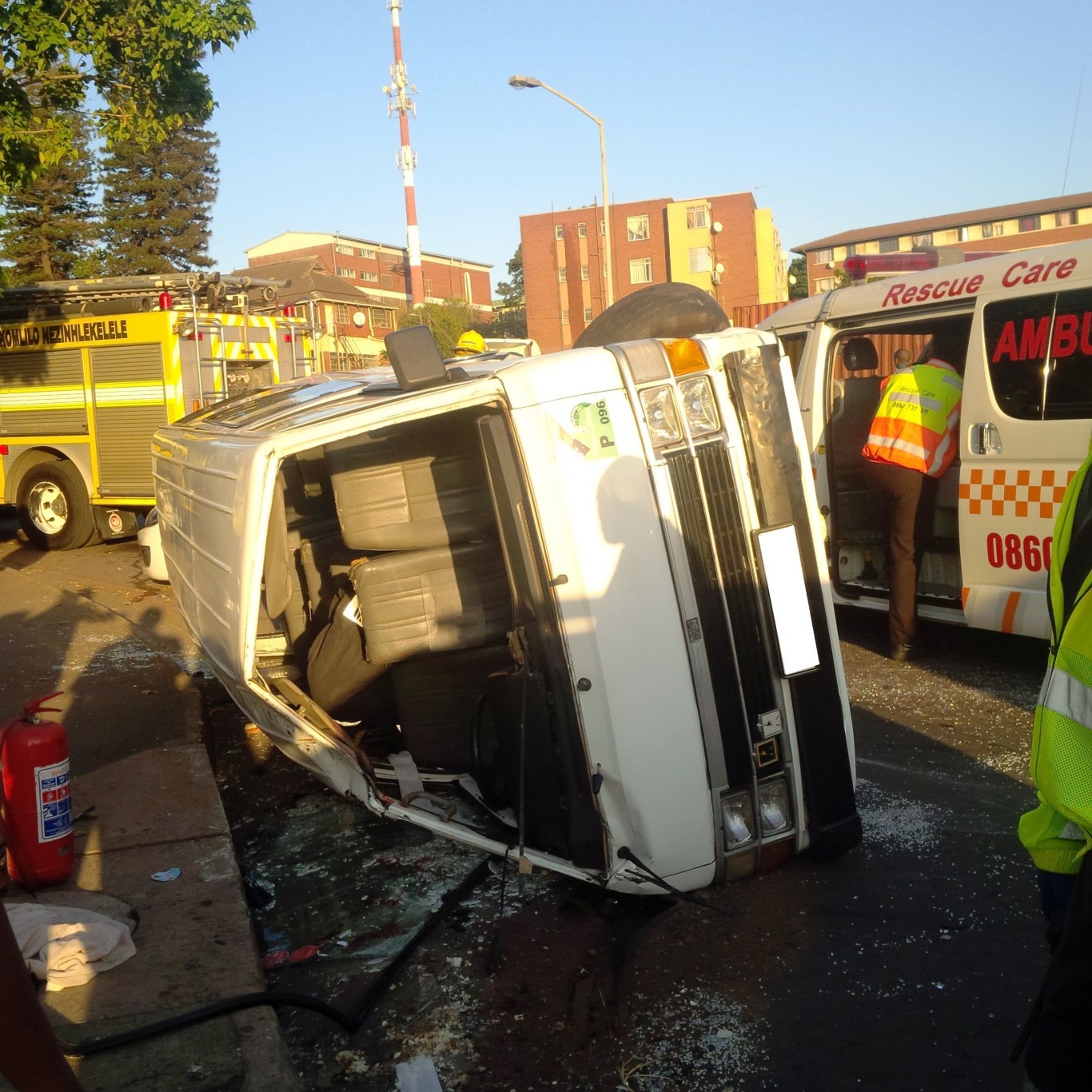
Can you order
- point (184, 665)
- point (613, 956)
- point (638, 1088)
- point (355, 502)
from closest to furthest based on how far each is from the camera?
point (638, 1088) → point (613, 956) → point (355, 502) → point (184, 665)

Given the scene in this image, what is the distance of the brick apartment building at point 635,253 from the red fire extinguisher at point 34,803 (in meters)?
53.7

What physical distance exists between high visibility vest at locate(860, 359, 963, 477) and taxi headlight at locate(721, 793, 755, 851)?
138 inches

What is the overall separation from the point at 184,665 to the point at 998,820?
516 cm

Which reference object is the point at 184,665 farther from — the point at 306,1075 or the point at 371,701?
the point at 306,1075

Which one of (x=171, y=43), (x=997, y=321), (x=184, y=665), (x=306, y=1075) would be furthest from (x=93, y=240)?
(x=306, y=1075)

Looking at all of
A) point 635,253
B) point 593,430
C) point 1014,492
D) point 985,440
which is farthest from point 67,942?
point 635,253

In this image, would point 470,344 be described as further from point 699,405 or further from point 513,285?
point 513,285

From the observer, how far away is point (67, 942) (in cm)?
336

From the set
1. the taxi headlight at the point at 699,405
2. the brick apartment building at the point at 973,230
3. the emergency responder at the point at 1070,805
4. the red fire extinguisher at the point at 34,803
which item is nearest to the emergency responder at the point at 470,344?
the taxi headlight at the point at 699,405

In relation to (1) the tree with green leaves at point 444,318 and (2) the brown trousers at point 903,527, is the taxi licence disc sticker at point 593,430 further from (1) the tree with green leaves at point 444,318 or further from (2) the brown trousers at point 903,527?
(1) the tree with green leaves at point 444,318

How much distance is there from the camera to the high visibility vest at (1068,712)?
1.65 m

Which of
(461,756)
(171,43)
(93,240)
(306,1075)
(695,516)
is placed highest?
(93,240)

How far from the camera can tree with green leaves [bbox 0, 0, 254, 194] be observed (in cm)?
1012

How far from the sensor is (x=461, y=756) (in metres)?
4.51
